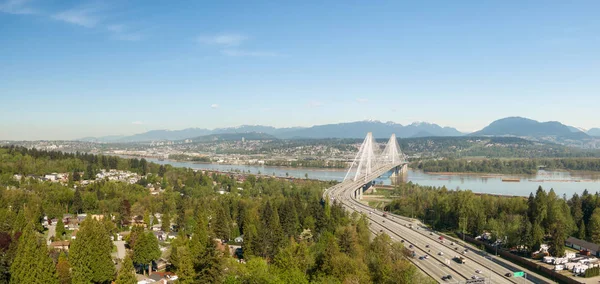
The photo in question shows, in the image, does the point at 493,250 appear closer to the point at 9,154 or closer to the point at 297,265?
the point at 297,265

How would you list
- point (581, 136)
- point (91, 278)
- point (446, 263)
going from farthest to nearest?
point (581, 136) < point (446, 263) < point (91, 278)

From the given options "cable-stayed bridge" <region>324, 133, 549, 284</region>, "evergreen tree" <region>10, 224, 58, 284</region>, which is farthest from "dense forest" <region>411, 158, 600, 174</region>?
"evergreen tree" <region>10, 224, 58, 284</region>

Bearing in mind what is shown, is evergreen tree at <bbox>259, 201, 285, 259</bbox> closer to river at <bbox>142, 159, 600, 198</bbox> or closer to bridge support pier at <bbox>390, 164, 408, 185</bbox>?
river at <bbox>142, 159, 600, 198</bbox>

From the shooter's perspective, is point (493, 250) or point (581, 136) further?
point (581, 136)

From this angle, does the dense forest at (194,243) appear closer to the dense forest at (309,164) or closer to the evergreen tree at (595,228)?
the evergreen tree at (595,228)

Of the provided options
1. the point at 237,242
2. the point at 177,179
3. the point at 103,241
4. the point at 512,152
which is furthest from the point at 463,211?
the point at 512,152

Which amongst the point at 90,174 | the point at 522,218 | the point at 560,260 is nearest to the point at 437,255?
the point at 560,260

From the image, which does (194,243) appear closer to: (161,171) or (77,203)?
(77,203)
